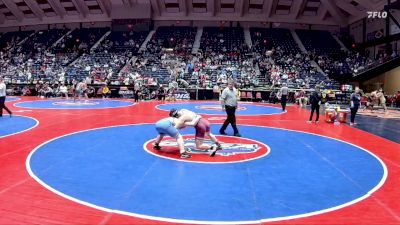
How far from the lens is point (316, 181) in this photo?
618 centimetres

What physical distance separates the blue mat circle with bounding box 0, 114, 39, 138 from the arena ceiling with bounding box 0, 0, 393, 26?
26464 mm

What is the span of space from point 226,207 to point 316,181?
2.12m

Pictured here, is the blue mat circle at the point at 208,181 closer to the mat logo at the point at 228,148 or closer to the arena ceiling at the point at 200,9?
the mat logo at the point at 228,148

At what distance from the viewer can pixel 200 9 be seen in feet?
128

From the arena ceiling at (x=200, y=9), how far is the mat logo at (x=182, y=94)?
13.3 meters

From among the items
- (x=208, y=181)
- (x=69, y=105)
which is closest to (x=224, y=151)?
(x=208, y=181)

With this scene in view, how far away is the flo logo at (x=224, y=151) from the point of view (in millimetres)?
7684

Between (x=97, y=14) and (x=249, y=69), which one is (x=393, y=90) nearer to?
(x=249, y=69)

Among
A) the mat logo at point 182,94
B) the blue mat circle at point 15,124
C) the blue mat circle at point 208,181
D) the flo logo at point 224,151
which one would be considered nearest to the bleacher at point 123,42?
the mat logo at point 182,94

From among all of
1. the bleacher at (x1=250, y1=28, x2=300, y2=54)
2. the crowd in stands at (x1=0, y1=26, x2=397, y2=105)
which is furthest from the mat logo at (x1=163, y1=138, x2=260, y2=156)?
the bleacher at (x1=250, y1=28, x2=300, y2=54)

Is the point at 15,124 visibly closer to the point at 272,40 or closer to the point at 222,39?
the point at 222,39

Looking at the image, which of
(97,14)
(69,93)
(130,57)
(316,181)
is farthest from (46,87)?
(316,181)

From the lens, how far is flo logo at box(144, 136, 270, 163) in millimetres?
7684

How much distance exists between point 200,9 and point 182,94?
48.5ft
